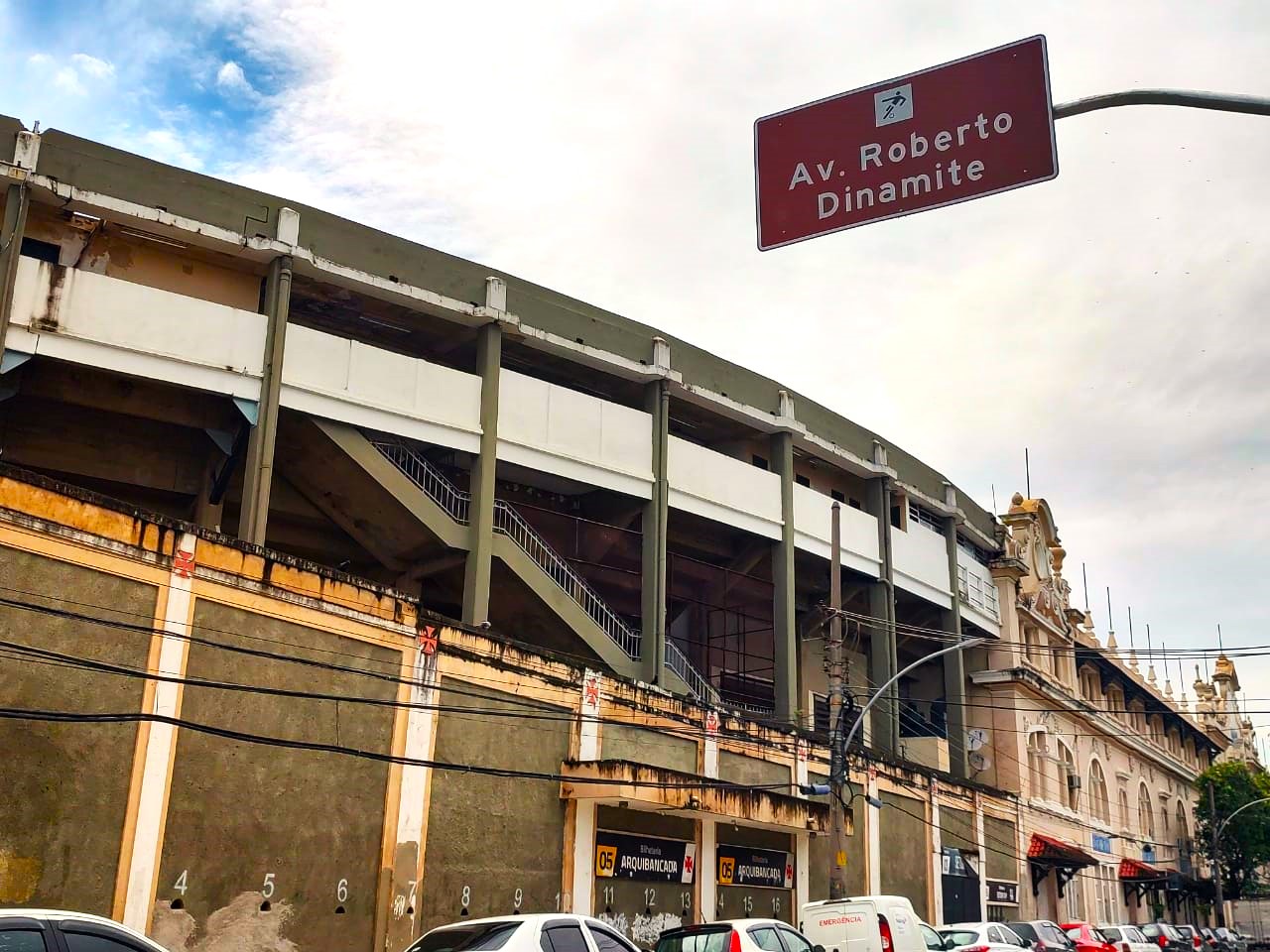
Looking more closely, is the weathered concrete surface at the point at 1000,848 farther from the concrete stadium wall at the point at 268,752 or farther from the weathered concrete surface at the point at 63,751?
the weathered concrete surface at the point at 63,751

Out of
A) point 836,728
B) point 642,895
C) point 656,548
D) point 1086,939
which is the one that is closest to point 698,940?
point 642,895

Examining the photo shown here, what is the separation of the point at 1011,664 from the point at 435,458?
25.6 m

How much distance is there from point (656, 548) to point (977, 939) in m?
11.4

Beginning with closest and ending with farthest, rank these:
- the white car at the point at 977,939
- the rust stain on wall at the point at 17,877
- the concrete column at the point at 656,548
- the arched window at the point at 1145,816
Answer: the rust stain on wall at the point at 17,877 < the white car at the point at 977,939 < the concrete column at the point at 656,548 < the arched window at the point at 1145,816

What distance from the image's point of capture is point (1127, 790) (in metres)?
60.6

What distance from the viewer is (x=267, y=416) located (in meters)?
25.3

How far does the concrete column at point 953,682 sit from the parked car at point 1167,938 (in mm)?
7175

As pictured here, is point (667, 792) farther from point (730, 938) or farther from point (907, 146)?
point (907, 146)

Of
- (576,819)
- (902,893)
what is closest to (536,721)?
(576,819)

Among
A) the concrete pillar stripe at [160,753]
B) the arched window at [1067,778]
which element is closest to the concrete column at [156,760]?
the concrete pillar stripe at [160,753]

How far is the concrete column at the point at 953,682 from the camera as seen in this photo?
43562 millimetres

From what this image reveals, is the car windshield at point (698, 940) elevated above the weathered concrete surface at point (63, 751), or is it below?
below

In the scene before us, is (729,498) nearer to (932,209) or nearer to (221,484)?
(221,484)

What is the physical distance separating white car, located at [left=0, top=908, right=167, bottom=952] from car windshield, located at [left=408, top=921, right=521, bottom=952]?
11.9 ft
